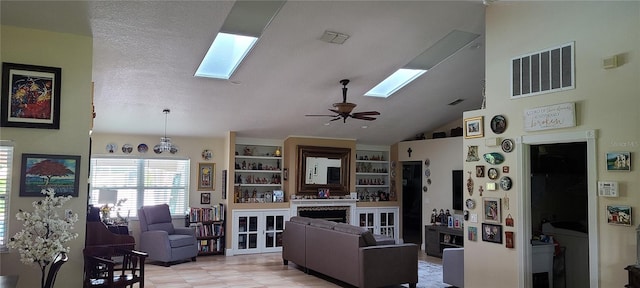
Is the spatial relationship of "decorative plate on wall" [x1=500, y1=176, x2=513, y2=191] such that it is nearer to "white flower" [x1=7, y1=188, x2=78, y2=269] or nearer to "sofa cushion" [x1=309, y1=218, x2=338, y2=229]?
"sofa cushion" [x1=309, y1=218, x2=338, y2=229]

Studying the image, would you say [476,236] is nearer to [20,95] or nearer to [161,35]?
[161,35]

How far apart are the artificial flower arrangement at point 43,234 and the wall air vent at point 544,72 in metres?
4.45

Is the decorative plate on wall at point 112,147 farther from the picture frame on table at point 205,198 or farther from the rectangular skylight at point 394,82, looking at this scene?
the rectangular skylight at point 394,82

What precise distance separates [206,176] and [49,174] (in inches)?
190

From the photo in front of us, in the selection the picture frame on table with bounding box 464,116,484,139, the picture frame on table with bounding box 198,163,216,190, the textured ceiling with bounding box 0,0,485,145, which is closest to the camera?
the textured ceiling with bounding box 0,0,485,145

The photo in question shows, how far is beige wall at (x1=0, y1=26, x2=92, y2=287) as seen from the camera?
397 cm

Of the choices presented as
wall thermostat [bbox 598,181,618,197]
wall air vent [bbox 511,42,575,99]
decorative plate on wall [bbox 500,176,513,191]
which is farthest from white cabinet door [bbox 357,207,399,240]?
wall thermostat [bbox 598,181,618,197]

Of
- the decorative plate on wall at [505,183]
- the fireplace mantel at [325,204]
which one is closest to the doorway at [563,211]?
the decorative plate on wall at [505,183]

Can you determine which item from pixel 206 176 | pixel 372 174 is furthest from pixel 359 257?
pixel 372 174

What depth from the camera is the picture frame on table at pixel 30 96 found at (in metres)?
3.97

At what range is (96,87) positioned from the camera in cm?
610

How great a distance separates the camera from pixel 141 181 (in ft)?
27.6

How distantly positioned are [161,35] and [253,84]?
1.87 metres

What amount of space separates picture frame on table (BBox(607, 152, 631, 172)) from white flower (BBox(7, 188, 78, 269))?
4.64 meters
